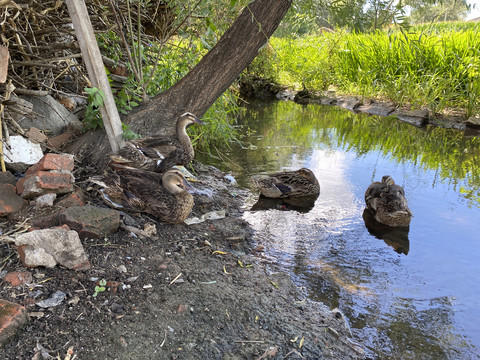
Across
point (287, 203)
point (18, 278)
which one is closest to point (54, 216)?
point (18, 278)

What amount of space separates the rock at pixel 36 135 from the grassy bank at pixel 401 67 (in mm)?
4862

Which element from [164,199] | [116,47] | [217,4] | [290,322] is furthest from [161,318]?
[116,47]

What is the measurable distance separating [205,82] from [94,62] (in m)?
1.35

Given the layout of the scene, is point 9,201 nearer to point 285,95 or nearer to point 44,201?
point 44,201

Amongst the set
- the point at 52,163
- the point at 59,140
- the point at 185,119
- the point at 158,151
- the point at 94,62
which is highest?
the point at 94,62

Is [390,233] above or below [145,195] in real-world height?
below

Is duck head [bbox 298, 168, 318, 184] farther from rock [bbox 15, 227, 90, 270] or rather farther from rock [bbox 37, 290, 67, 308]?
rock [bbox 37, 290, 67, 308]

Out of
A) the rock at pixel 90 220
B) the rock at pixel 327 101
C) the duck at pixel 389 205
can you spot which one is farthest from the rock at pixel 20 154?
the rock at pixel 327 101

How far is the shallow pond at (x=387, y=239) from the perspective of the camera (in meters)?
3.19

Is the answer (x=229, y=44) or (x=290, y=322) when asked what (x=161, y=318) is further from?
(x=229, y=44)

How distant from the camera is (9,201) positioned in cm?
345

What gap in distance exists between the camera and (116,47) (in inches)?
239

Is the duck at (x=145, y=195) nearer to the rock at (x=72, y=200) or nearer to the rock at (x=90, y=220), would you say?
the rock at (x=72, y=200)

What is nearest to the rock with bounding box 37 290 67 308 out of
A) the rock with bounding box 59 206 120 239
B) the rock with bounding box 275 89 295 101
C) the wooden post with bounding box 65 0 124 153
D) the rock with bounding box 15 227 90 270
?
the rock with bounding box 15 227 90 270
